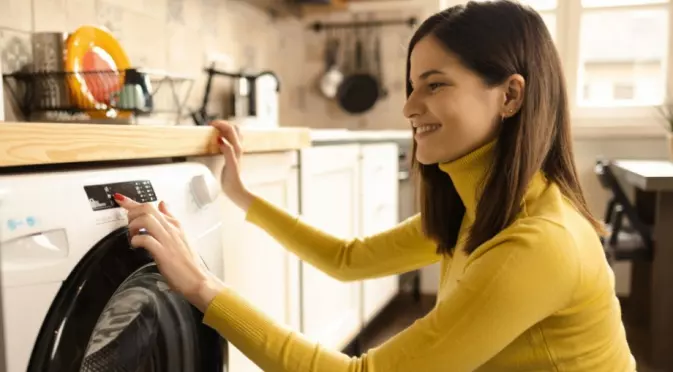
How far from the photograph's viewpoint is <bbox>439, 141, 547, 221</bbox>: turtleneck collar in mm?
1047

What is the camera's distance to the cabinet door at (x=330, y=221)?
1.86 metres

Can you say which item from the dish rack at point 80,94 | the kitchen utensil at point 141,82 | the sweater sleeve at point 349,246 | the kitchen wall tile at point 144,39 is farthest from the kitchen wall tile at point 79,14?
the sweater sleeve at point 349,246

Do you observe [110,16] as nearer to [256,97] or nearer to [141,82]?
[141,82]

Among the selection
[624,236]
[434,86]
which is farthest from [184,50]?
[624,236]

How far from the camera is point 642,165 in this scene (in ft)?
9.00

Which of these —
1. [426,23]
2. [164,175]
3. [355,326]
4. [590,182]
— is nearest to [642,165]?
[590,182]

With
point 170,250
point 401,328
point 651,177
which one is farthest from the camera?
point 401,328

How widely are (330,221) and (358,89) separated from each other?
165 centimetres

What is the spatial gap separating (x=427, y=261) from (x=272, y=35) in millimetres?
2160

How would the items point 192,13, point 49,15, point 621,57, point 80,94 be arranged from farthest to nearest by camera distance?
point 621,57 < point 192,13 < point 49,15 < point 80,94

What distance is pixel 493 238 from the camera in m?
0.95

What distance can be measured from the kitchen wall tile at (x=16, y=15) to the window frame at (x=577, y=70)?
2412mm

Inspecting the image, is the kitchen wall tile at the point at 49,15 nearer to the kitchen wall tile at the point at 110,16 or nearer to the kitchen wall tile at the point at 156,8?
the kitchen wall tile at the point at 110,16

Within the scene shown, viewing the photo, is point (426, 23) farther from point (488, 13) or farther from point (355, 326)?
point (355, 326)
